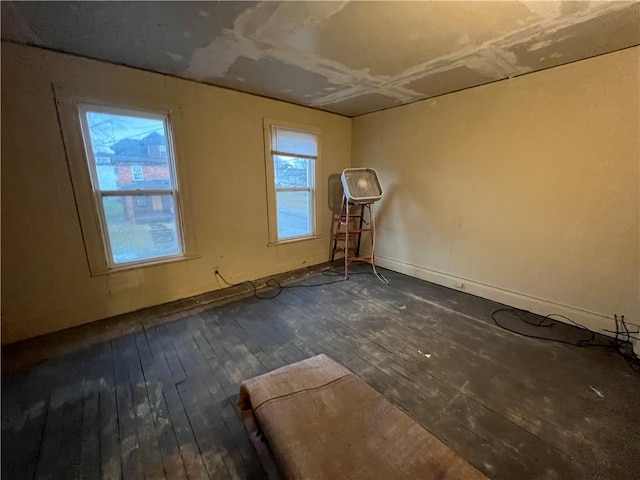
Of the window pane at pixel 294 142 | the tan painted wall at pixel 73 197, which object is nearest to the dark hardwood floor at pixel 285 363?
the tan painted wall at pixel 73 197

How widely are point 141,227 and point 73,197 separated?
1.84 feet

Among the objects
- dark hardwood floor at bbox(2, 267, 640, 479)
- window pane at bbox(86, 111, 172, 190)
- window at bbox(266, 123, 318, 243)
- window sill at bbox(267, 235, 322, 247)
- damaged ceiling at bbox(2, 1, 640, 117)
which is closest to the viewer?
dark hardwood floor at bbox(2, 267, 640, 479)

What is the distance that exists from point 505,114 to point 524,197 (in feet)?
2.80

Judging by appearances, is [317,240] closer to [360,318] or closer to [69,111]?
[360,318]

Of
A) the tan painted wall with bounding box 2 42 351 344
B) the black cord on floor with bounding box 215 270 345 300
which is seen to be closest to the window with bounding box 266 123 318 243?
the tan painted wall with bounding box 2 42 351 344

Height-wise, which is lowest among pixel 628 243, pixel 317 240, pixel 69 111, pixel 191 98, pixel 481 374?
pixel 481 374

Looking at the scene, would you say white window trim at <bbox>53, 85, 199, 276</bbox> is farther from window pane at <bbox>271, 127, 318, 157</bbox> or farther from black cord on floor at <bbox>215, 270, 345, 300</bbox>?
window pane at <bbox>271, 127, 318, 157</bbox>

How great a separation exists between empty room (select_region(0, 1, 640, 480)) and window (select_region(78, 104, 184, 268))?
0.02m

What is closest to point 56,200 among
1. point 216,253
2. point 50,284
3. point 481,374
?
point 50,284

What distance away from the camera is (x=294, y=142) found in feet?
12.0

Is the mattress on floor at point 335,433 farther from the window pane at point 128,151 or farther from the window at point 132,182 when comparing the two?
the window pane at point 128,151

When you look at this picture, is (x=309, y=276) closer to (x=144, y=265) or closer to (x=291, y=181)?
(x=291, y=181)

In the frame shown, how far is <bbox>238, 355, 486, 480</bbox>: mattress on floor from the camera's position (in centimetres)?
98

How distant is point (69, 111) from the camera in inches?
86.5
